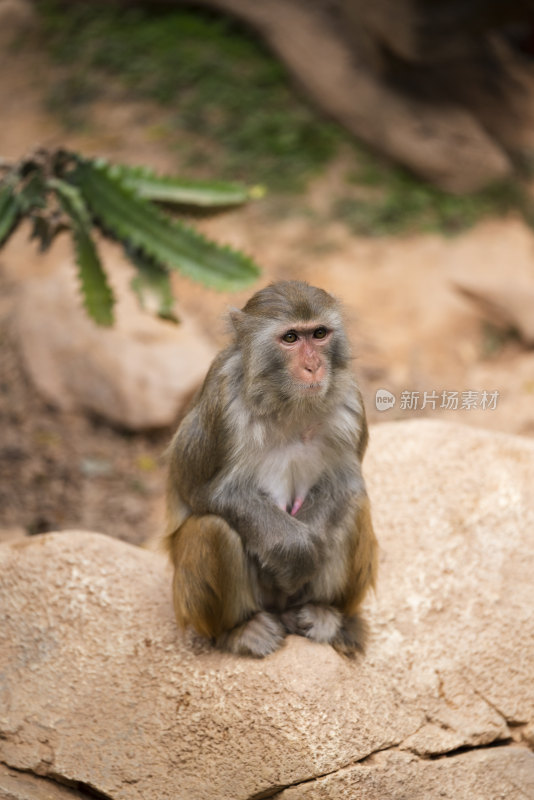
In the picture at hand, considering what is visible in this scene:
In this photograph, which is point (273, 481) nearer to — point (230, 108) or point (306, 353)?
point (306, 353)

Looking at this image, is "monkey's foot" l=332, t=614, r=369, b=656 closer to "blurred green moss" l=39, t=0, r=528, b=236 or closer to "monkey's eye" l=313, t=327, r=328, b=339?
"monkey's eye" l=313, t=327, r=328, b=339

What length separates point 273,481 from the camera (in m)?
4.60

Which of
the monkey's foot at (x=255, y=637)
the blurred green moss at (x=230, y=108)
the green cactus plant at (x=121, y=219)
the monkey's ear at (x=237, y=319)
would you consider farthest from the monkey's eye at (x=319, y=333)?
the blurred green moss at (x=230, y=108)

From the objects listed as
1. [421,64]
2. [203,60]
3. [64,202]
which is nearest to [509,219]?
[421,64]

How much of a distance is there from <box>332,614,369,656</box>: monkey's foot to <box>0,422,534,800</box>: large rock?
0.08m

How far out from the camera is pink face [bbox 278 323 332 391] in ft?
13.9

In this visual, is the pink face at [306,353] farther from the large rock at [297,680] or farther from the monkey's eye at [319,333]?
the large rock at [297,680]

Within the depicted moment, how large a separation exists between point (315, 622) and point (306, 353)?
4.90ft

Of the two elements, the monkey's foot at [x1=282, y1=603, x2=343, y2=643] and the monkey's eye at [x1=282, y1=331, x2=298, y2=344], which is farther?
the monkey's foot at [x1=282, y1=603, x2=343, y2=643]

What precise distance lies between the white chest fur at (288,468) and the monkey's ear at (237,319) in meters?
0.59

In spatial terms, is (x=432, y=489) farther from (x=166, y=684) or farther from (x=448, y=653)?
(x=166, y=684)

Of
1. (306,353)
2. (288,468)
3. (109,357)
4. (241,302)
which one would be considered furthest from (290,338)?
(241,302)

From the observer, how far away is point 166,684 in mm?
4684

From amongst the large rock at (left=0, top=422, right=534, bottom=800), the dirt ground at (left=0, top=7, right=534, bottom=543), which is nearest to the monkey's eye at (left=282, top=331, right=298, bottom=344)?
the large rock at (left=0, top=422, right=534, bottom=800)
